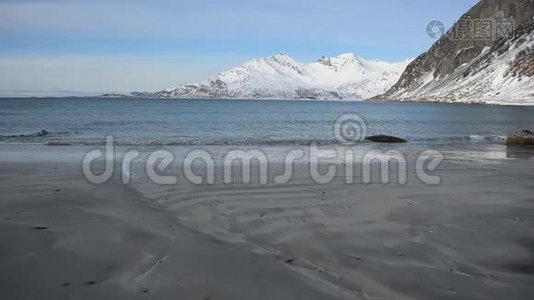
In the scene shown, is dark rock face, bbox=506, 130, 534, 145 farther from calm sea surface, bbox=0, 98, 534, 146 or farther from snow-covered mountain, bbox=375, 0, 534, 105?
snow-covered mountain, bbox=375, 0, 534, 105

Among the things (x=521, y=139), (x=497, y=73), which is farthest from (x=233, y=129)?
(x=497, y=73)

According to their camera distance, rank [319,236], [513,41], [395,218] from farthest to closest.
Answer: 1. [513,41]
2. [395,218]
3. [319,236]

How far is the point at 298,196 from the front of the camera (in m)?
11.2

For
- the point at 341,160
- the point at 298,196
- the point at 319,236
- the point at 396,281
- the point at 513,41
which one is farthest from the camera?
the point at 513,41

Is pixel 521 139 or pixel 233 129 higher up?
pixel 521 139

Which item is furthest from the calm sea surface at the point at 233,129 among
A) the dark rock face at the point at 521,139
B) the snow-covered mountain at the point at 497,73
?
the snow-covered mountain at the point at 497,73

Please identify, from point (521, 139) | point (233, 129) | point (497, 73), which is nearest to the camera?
point (521, 139)

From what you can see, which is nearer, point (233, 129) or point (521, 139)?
point (521, 139)

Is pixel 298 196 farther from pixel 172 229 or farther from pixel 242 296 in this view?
pixel 242 296

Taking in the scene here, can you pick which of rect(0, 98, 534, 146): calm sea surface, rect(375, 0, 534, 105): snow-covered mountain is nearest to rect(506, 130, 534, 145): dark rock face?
rect(0, 98, 534, 146): calm sea surface

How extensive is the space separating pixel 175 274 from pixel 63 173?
9.41 metres

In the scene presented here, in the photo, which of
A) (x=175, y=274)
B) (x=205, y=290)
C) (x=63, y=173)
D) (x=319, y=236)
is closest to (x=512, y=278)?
(x=319, y=236)

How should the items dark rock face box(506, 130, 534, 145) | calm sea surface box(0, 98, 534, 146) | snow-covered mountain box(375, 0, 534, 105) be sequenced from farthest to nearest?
snow-covered mountain box(375, 0, 534, 105)
calm sea surface box(0, 98, 534, 146)
dark rock face box(506, 130, 534, 145)

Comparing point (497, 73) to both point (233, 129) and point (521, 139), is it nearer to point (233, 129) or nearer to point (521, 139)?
point (233, 129)
